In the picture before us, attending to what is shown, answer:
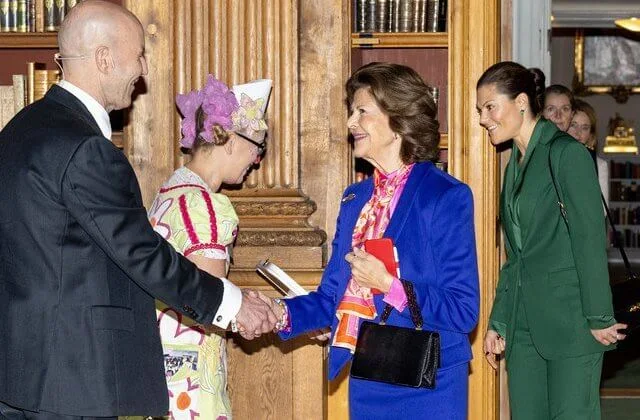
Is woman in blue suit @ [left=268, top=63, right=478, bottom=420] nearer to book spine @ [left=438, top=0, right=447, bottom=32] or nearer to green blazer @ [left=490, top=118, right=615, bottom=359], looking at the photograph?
green blazer @ [left=490, top=118, right=615, bottom=359]

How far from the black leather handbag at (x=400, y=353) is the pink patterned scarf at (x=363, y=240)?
0.09 meters

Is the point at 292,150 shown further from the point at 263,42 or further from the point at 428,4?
the point at 428,4

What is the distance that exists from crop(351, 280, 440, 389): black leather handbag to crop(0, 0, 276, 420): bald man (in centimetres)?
60

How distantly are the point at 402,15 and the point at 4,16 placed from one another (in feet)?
5.58

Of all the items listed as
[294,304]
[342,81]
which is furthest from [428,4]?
[294,304]

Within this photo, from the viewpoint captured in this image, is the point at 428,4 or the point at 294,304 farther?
the point at 428,4

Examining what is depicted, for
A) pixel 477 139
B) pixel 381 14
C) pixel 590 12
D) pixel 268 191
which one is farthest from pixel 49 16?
pixel 590 12

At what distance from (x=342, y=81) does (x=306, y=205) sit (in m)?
0.51

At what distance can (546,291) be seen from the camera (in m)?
4.04

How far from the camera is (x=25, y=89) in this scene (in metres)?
5.00

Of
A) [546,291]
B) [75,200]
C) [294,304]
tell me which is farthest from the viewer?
[546,291]

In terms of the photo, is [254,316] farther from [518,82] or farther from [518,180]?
[518,82]

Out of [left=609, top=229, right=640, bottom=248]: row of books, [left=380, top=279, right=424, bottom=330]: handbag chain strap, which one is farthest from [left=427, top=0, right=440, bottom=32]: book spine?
[left=609, top=229, right=640, bottom=248]: row of books

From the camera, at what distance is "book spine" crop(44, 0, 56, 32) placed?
198 inches
